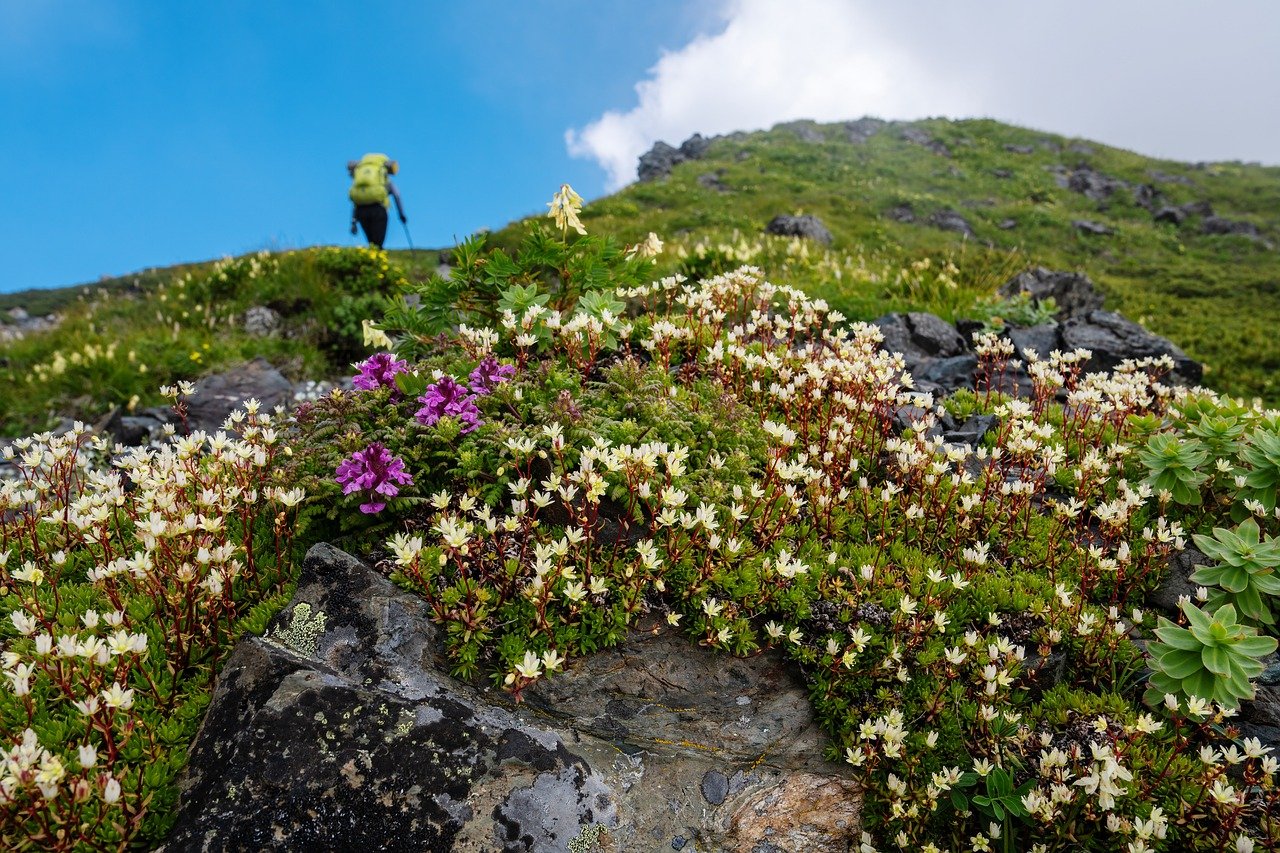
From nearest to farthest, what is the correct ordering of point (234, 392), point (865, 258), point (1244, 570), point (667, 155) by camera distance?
point (1244, 570), point (234, 392), point (865, 258), point (667, 155)

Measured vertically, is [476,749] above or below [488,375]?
below

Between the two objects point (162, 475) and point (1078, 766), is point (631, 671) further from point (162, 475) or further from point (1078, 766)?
point (162, 475)

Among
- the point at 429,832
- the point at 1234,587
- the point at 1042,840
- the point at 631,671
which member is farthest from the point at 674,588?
the point at 1234,587

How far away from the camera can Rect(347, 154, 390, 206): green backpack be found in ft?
64.0

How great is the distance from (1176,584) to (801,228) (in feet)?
65.5

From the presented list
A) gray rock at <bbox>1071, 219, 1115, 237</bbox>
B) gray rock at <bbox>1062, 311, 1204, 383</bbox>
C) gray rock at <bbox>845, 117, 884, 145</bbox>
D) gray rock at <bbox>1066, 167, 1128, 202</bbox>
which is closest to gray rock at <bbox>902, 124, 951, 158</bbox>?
gray rock at <bbox>845, 117, 884, 145</bbox>

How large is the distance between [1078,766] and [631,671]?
2496 mm

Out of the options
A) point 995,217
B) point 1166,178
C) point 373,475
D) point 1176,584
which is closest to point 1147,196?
point 1166,178

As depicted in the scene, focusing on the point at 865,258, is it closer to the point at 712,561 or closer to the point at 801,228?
the point at 801,228

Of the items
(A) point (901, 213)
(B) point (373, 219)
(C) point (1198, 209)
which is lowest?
(B) point (373, 219)

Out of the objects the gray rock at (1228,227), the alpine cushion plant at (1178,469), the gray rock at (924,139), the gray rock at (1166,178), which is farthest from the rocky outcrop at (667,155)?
the alpine cushion plant at (1178,469)

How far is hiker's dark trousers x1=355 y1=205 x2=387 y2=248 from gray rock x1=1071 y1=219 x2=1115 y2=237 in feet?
113

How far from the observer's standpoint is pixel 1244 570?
4285mm

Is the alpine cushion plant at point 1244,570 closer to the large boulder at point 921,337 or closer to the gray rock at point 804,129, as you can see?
the large boulder at point 921,337
